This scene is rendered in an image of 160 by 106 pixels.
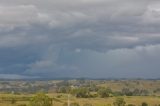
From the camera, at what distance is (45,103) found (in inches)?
7603

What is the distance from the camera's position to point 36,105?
190 metres

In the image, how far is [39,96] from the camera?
19588cm

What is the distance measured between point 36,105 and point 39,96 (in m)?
7.40

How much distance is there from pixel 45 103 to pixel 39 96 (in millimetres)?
5310

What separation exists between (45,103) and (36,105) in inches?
215
